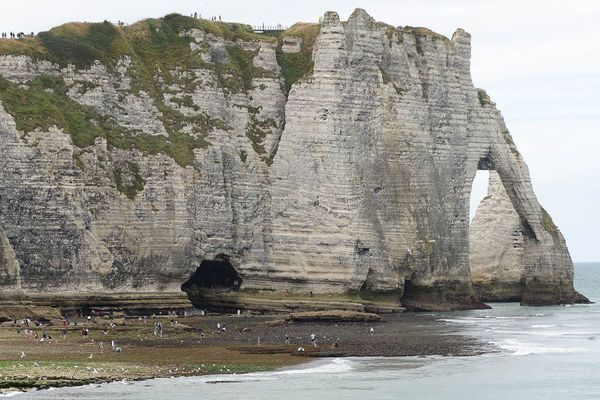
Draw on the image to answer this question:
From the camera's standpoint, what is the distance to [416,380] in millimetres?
70750

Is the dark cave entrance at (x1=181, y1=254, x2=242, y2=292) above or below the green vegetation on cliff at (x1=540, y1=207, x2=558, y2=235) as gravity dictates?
below

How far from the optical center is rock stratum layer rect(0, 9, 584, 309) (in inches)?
4158

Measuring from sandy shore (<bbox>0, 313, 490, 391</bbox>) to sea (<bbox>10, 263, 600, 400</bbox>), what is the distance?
180 cm

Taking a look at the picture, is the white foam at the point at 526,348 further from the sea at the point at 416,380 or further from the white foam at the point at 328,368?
the white foam at the point at 328,368

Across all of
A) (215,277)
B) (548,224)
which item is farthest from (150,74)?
(548,224)

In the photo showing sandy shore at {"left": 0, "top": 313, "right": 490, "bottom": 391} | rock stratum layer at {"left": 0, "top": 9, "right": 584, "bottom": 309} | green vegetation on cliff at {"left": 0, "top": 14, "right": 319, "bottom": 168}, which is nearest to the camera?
sandy shore at {"left": 0, "top": 313, "right": 490, "bottom": 391}

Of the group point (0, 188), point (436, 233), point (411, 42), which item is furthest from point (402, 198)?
point (0, 188)

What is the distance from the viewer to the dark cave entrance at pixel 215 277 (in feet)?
378

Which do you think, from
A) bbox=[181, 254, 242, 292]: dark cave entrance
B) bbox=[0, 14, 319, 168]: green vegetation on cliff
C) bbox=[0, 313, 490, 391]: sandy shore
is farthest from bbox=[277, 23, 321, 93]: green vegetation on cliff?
bbox=[0, 313, 490, 391]: sandy shore

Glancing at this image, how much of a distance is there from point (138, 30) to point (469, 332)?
1567 inches

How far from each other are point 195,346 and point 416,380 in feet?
53.9

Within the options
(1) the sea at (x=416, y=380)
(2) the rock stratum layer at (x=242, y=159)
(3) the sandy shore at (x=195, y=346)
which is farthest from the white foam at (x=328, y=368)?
(2) the rock stratum layer at (x=242, y=159)

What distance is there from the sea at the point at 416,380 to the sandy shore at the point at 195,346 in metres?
1.80

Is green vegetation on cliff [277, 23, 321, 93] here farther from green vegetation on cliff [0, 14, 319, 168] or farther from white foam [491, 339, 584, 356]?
white foam [491, 339, 584, 356]
